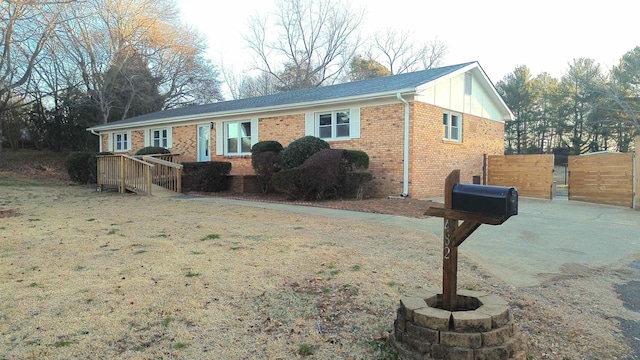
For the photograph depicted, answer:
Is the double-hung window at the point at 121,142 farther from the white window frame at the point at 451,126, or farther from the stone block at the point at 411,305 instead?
the stone block at the point at 411,305

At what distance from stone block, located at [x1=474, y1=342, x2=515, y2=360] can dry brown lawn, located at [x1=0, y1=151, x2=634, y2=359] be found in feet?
1.23

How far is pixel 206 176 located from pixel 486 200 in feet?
43.5

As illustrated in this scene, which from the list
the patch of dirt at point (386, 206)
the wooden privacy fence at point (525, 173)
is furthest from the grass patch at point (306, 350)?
the wooden privacy fence at point (525, 173)

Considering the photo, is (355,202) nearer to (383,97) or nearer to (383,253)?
(383,97)

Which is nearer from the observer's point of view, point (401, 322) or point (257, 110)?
point (401, 322)

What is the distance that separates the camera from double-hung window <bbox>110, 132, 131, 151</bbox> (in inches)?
902

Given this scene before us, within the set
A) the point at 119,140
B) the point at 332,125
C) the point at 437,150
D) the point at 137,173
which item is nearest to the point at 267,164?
the point at 332,125

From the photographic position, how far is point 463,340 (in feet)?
7.97

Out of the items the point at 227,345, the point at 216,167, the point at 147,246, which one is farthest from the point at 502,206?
the point at 216,167

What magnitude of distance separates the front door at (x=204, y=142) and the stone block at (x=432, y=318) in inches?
666

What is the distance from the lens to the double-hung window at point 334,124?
1427 cm

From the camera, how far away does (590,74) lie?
3719cm

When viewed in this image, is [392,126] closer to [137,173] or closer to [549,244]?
[549,244]

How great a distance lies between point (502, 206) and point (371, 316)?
150 centimetres
